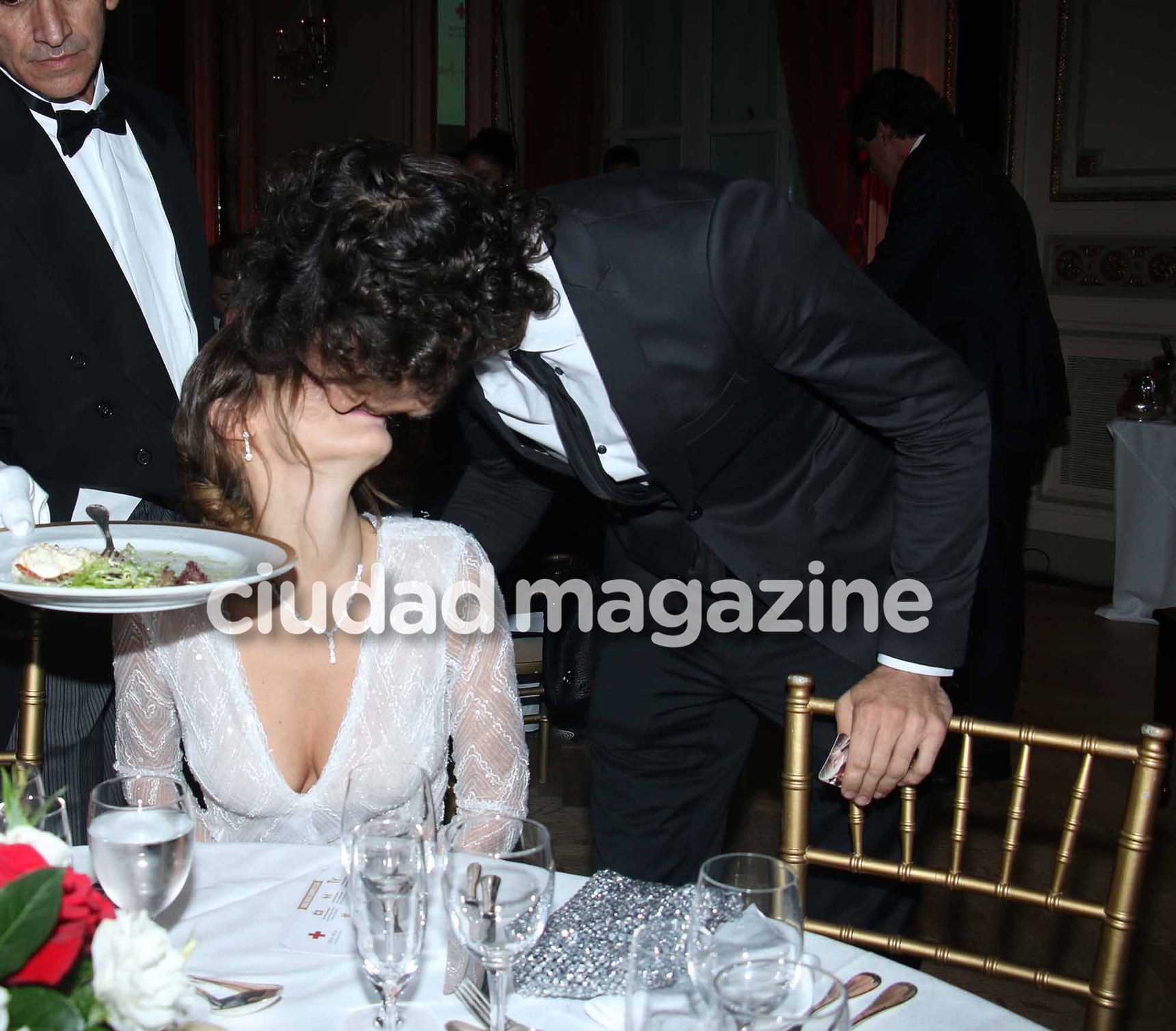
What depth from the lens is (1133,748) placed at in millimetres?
1344

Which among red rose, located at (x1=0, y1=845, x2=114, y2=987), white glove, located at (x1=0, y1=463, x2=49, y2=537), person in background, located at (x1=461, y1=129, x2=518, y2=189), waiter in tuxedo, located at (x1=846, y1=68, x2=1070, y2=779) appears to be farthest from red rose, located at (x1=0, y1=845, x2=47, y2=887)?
person in background, located at (x1=461, y1=129, x2=518, y2=189)

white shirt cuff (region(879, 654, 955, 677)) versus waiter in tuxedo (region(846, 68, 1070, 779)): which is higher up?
waiter in tuxedo (region(846, 68, 1070, 779))

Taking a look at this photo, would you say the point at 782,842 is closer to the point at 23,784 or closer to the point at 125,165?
the point at 23,784

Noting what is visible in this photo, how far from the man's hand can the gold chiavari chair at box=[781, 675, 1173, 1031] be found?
22 millimetres

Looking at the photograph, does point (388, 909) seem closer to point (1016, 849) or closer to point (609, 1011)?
point (609, 1011)

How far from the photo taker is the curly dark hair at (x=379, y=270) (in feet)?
4.50

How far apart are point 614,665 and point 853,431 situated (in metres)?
0.54

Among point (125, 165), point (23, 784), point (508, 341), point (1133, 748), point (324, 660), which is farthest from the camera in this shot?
point (125, 165)

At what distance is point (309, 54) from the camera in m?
7.23

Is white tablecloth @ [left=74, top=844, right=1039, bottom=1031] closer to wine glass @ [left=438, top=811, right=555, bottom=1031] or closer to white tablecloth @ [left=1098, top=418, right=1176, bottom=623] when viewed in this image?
wine glass @ [left=438, top=811, right=555, bottom=1031]

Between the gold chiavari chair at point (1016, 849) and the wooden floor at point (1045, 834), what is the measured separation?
1.52ft

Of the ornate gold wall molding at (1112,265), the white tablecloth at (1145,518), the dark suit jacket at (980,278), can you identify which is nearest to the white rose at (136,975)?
the dark suit jacket at (980,278)

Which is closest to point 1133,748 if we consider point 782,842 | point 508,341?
point 782,842

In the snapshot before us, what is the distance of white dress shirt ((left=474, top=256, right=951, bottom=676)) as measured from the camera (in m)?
1.61
